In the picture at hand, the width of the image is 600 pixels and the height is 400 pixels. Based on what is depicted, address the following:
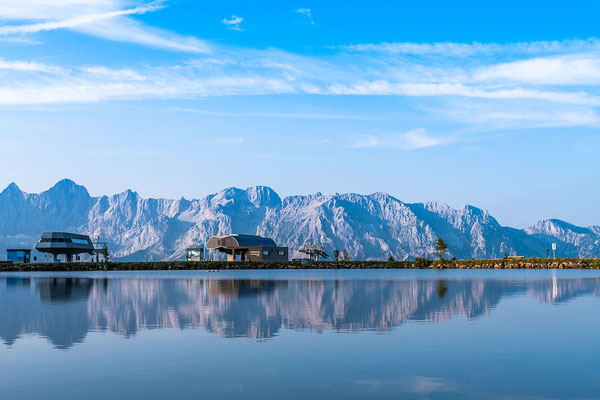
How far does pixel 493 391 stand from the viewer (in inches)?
745

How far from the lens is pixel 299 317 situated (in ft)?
133

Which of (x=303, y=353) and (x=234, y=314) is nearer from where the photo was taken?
(x=303, y=353)

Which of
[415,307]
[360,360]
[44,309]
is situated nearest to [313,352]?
[360,360]

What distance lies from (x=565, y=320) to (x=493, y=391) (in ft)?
72.0

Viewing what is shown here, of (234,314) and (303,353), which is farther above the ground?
(303,353)

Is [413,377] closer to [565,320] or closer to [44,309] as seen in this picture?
[565,320]

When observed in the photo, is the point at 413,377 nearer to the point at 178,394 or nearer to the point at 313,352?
the point at 313,352

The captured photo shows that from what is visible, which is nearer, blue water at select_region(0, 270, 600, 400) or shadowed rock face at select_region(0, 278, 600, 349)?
blue water at select_region(0, 270, 600, 400)

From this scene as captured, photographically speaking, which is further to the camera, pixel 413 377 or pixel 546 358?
pixel 546 358

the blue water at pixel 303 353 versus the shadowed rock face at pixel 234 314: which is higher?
the blue water at pixel 303 353

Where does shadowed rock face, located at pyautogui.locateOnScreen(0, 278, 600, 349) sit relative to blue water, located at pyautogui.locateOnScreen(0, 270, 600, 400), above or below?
below

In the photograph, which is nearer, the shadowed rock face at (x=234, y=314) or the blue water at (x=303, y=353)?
the blue water at (x=303, y=353)

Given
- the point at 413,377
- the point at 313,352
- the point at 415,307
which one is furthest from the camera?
the point at 415,307

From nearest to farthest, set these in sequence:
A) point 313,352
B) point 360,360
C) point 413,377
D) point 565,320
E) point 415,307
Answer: point 413,377 → point 360,360 → point 313,352 → point 565,320 → point 415,307
